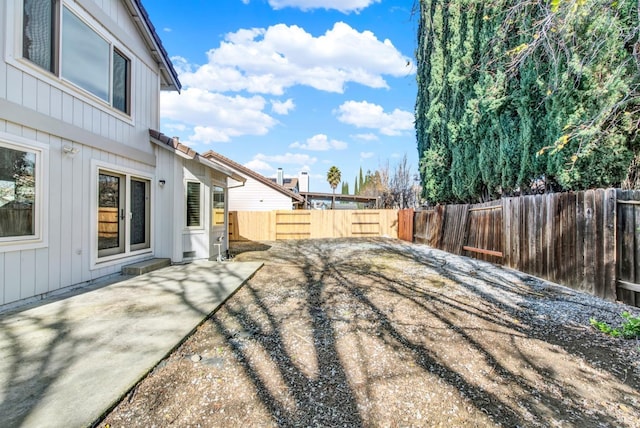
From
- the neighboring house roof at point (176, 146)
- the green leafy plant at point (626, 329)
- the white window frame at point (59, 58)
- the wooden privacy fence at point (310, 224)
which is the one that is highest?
the white window frame at point (59, 58)

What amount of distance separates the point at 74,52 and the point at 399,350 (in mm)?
6482

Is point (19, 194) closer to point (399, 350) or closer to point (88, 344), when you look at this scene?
point (88, 344)

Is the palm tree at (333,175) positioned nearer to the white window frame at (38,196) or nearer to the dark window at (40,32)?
the dark window at (40,32)

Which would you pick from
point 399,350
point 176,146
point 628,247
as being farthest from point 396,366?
point 176,146

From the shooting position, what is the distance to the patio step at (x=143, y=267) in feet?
18.3

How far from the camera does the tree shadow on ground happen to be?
6.62 ft

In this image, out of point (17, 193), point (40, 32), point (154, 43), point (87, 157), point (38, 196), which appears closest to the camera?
point (17, 193)

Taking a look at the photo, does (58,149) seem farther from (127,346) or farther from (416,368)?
(416,368)

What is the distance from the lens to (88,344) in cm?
276

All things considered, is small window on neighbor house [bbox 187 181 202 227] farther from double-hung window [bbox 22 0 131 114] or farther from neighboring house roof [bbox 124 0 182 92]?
neighboring house roof [bbox 124 0 182 92]

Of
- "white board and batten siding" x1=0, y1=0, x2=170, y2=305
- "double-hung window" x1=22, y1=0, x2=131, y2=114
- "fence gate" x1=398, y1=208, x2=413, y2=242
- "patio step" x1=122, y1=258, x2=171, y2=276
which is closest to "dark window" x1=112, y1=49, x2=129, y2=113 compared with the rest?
"double-hung window" x1=22, y1=0, x2=131, y2=114

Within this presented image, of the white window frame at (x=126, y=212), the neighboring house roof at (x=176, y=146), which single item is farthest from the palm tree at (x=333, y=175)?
the white window frame at (x=126, y=212)

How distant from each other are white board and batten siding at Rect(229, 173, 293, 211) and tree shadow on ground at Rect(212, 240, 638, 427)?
43.0ft

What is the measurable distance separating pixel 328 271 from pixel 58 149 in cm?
519
